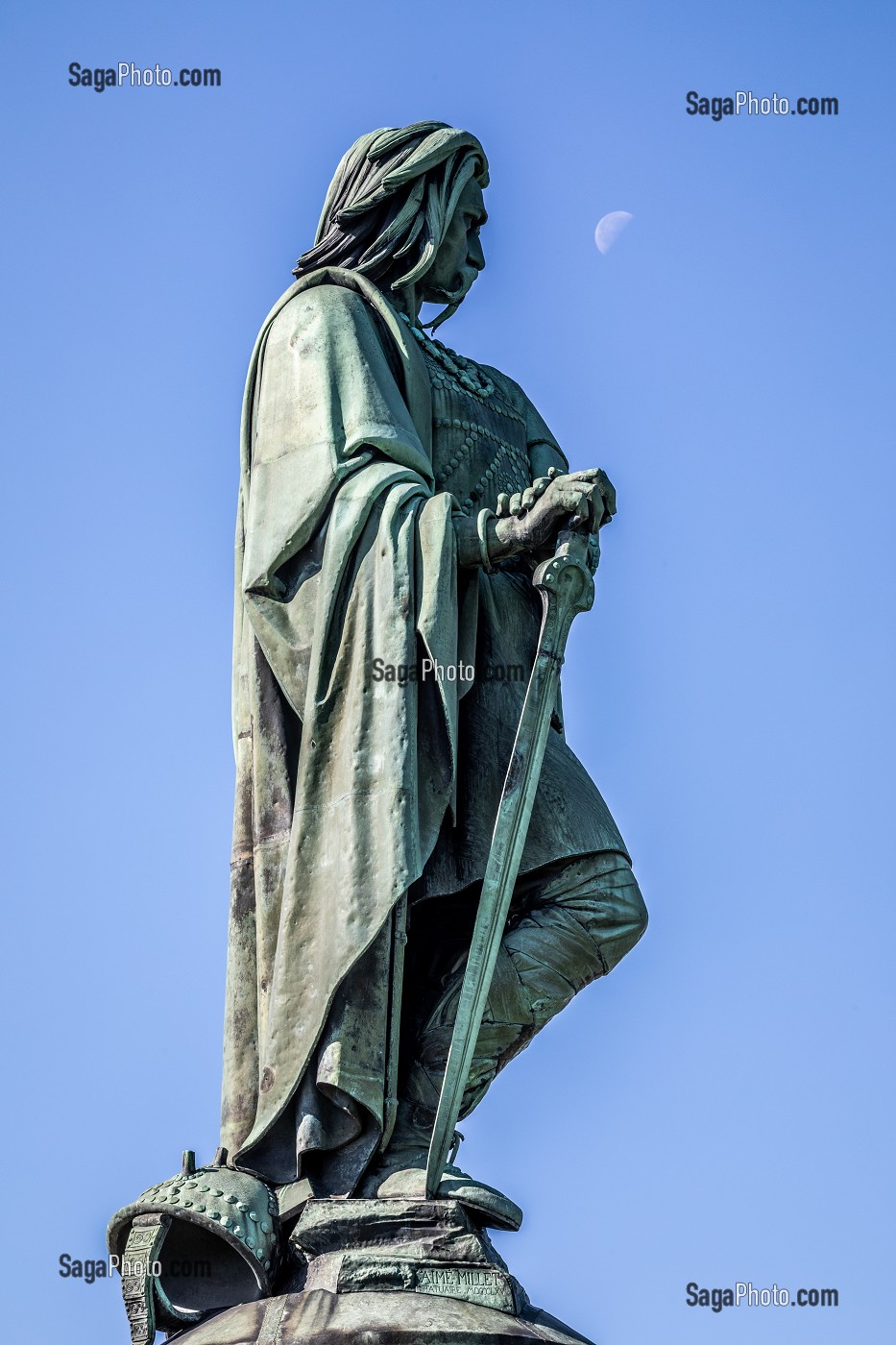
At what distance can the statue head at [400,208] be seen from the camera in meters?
11.1

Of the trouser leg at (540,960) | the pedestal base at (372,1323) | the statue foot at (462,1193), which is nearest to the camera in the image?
the pedestal base at (372,1323)

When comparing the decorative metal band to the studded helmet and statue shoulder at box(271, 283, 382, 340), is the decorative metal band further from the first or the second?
statue shoulder at box(271, 283, 382, 340)

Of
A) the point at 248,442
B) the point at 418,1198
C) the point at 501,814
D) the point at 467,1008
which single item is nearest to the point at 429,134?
the point at 248,442

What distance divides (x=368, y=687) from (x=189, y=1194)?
2.10m

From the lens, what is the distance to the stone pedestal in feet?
28.9

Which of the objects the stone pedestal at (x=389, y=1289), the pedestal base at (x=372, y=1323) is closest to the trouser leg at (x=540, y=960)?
the stone pedestal at (x=389, y=1289)

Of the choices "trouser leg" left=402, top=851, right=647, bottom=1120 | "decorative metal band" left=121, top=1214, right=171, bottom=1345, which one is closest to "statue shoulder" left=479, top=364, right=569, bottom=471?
"trouser leg" left=402, top=851, right=647, bottom=1120

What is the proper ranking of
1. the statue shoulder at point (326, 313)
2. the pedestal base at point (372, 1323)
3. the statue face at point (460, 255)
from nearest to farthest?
the pedestal base at point (372, 1323)
the statue shoulder at point (326, 313)
the statue face at point (460, 255)

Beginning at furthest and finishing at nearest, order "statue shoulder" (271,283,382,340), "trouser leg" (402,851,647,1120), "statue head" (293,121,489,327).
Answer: "statue head" (293,121,489,327) → "statue shoulder" (271,283,382,340) → "trouser leg" (402,851,647,1120)

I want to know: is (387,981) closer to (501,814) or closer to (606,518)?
(501,814)

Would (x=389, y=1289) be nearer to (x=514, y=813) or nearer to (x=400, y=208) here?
(x=514, y=813)

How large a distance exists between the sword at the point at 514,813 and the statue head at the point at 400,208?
190 cm

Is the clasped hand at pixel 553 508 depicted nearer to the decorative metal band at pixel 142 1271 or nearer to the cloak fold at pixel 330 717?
the cloak fold at pixel 330 717

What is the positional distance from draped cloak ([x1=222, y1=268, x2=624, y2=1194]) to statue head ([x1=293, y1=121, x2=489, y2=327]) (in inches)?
11.3
